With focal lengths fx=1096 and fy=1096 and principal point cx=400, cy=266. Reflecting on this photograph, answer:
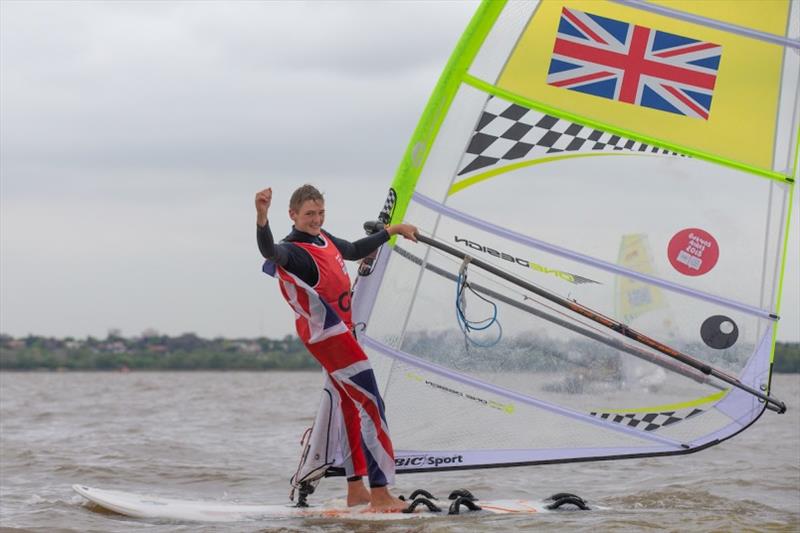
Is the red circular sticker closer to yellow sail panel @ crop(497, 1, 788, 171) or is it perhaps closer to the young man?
yellow sail panel @ crop(497, 1, 788, 171)

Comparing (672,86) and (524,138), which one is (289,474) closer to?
(524,138)

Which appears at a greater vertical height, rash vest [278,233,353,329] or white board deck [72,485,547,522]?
rash vest [278,233,353,329]

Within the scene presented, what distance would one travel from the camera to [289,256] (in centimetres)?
502

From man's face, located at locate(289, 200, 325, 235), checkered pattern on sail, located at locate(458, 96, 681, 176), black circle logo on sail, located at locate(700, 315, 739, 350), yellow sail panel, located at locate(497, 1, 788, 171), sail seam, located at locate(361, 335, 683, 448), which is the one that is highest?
yellow sail panel, located at locate(497, 1, 788, 171)

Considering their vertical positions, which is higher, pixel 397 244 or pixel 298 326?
pixel 397 244

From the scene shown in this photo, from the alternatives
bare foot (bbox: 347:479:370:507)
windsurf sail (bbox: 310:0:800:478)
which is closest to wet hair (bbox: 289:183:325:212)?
windsurf sail (bbox: 310:0:800:478)

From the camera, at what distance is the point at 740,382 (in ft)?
18.3

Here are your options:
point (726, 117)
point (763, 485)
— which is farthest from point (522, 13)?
point (763, 485)

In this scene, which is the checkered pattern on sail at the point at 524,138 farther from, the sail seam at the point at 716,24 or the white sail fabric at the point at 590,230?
the sail seam at the point at 716,24

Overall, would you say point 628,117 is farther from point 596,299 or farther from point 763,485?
point 763,485

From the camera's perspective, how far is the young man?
5.09 meters

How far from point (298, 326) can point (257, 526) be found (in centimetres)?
107

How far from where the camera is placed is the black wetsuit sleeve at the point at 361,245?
17.3ft

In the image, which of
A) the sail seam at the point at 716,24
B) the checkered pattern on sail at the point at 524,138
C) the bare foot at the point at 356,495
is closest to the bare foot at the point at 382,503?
the bare foot at the point at 356,495
